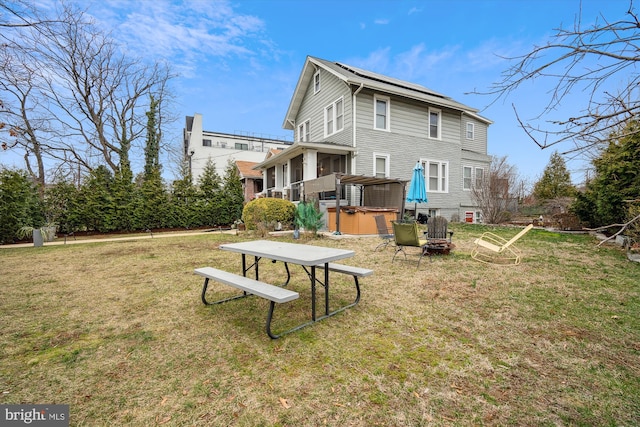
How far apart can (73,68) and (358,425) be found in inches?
982

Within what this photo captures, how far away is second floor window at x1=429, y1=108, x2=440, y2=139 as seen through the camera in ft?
50.9

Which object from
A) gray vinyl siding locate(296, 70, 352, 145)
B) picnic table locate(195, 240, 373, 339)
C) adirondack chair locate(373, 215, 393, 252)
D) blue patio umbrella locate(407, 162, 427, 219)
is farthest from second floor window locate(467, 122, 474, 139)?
picnic table locate(195, 240, 373, 339)

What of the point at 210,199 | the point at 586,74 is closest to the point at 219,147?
the point at 210,199

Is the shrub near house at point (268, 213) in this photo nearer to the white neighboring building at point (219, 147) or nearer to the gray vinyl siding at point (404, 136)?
the gray vinyl siding at point (404, 136)

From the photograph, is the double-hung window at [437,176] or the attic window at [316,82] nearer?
the double-hung window at [437,176]

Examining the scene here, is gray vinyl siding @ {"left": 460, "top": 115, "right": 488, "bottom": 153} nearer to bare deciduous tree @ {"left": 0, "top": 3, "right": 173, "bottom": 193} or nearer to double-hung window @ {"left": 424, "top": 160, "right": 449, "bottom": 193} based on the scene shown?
double-hung window @ {"left": 424, "top": 160, "right": 449, "bottom": 193}

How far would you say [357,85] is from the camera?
12875 mm

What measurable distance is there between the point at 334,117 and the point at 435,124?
5997 mm

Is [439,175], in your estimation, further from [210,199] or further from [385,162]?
[210,199]

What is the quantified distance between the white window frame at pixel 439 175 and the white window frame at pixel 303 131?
7357 millimetres

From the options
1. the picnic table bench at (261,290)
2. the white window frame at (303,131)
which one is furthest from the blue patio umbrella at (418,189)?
the picnic table bench at (261,290)

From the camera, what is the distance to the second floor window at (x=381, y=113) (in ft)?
44.9

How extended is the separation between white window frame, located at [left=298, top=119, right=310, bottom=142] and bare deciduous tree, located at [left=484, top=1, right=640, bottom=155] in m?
16.4

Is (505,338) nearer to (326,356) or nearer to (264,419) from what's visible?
(326,356)
